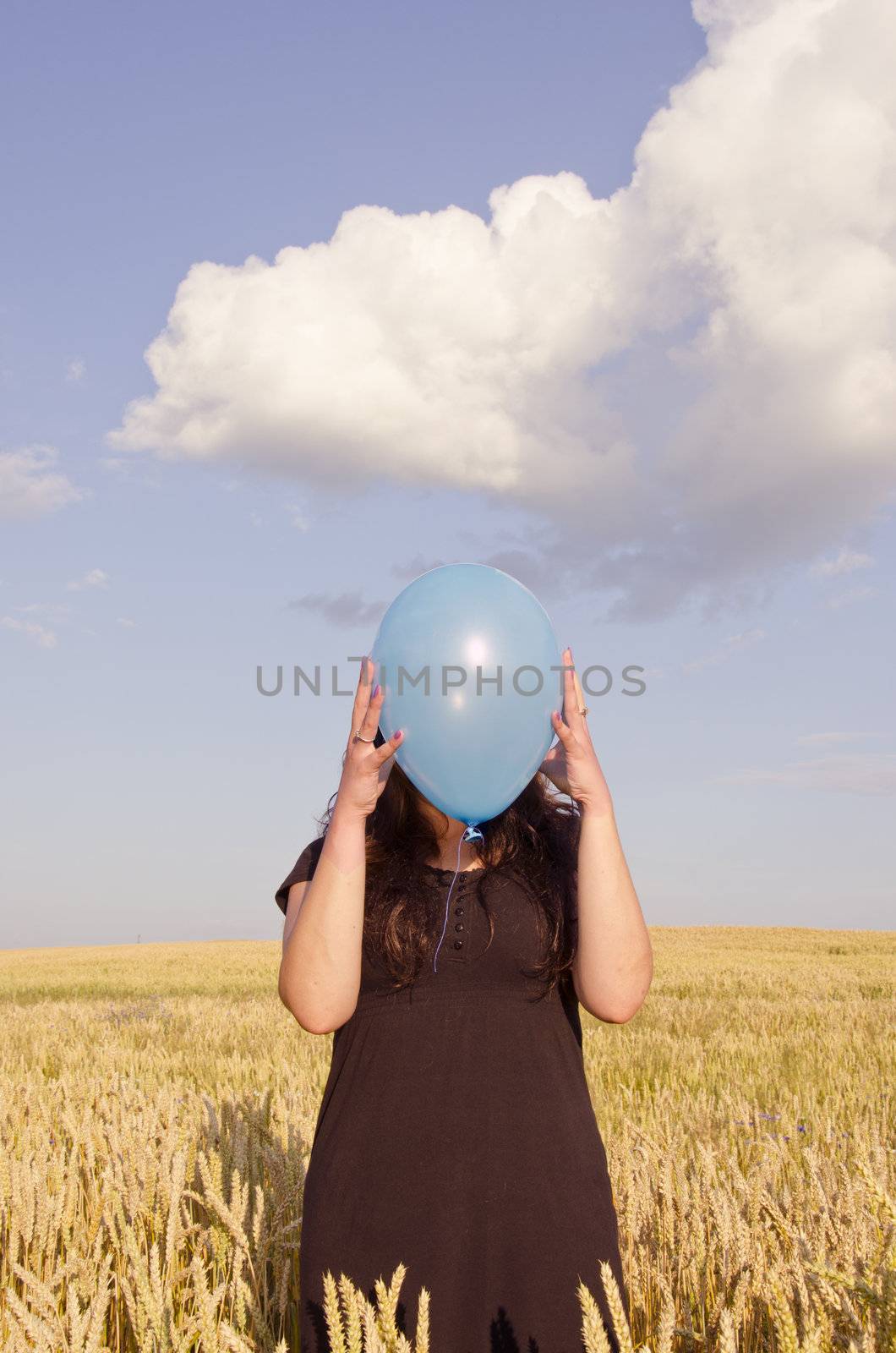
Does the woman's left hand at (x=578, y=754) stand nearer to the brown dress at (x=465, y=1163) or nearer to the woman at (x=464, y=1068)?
the woman at (x=464, y=1068)

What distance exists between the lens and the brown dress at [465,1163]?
2016 millimetres

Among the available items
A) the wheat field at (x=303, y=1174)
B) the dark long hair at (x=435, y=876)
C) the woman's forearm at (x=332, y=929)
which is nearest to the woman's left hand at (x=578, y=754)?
the dark long hair at (x=435, y=876)

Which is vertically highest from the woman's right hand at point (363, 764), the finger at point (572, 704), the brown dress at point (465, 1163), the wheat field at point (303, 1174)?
the finger at point (572, 704)

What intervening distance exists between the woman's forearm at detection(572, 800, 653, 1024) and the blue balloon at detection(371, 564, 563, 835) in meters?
0.27

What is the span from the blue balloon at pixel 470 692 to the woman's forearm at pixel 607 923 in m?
0.27

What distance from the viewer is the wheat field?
6.38ft

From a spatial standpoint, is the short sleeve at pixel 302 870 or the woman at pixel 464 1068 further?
the short sleeve at pixel 302 870

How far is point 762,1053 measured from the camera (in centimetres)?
779

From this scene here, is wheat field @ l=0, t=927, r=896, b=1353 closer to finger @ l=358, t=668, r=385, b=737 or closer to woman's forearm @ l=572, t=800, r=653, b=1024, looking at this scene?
woman's forearm @ l=572, t=800, r=653, b=1024

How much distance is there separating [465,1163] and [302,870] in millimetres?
745

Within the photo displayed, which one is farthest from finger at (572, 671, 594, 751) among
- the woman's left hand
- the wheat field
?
the wheat field

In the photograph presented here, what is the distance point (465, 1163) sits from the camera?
207 cm

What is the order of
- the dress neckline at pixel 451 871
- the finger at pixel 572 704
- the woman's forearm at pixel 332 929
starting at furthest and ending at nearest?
the dress neckline at pixel 451 871
the finger at pixel 572 704
the woman's forearm at pixel 332 929

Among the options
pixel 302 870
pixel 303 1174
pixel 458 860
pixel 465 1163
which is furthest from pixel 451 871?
pixel 303 1174
